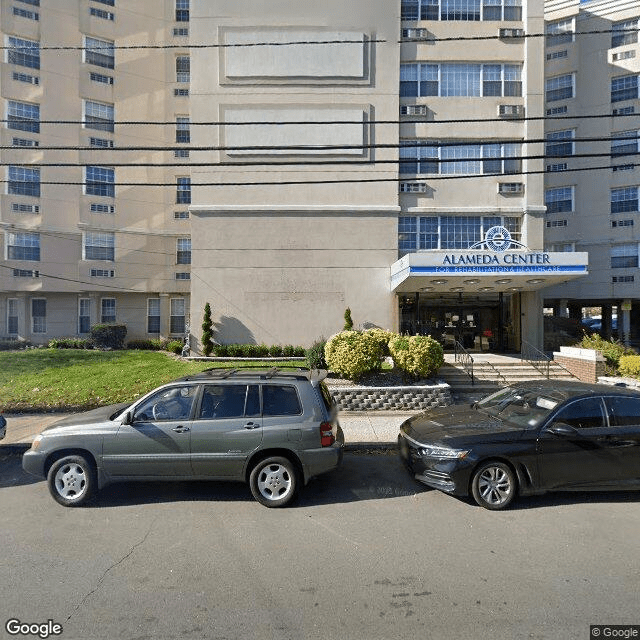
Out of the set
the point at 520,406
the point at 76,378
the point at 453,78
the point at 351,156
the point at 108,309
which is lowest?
the point at 76,378

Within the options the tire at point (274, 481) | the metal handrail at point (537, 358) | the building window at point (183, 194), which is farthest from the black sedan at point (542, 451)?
the building window at point (183, 194)

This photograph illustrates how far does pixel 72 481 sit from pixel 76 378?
7.73m

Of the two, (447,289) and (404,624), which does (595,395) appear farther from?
(447,289)

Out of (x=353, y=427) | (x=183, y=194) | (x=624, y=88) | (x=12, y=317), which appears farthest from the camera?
(x=183, y=194)

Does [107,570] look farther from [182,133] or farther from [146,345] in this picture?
[182,133]

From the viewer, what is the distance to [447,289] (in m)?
15.9

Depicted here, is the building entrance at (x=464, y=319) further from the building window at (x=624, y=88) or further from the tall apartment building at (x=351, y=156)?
the building window at (x=624, y=88)

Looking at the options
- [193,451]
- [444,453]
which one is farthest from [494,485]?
[193,451]

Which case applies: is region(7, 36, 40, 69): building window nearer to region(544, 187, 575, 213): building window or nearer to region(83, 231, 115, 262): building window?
region(83, 231, 115, 262): building window

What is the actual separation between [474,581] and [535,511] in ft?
6.02

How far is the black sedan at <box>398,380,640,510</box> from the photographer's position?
474 cm

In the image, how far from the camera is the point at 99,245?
23.4m

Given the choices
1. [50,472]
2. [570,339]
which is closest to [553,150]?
[570,339]

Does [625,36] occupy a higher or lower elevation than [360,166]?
higher
